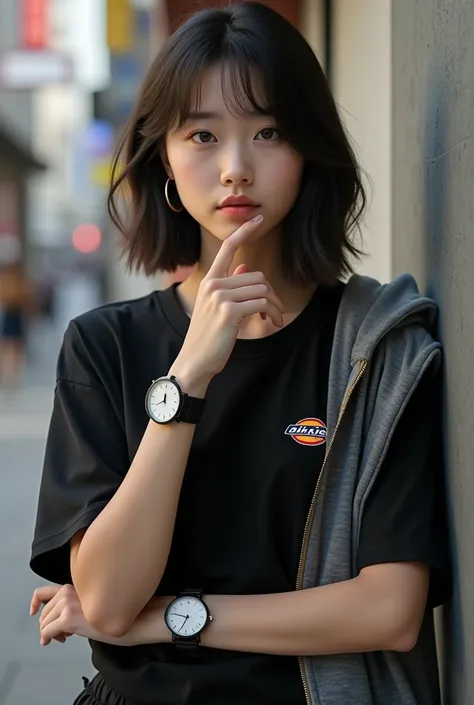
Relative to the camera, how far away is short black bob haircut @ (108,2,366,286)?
6.67ft

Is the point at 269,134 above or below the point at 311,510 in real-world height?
above

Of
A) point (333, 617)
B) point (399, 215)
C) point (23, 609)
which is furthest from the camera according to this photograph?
point (23, 609)

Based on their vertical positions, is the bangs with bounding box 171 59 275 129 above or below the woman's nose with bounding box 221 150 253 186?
above

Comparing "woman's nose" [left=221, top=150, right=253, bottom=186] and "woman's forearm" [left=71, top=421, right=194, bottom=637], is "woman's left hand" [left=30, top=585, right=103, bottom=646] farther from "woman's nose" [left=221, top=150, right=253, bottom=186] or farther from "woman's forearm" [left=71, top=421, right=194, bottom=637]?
"woman's nose" [left=221, top=150, right=253, bottom=186]

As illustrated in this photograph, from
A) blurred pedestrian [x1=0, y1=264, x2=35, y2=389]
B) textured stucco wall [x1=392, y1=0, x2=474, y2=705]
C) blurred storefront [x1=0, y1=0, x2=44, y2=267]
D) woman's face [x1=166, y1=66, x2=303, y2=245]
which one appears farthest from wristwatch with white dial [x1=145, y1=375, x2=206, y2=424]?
blurred storefront [x1=0, y1=0, x2=44, y2=267]

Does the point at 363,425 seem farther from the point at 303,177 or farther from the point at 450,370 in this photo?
the point at 303,177

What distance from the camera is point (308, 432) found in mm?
1993

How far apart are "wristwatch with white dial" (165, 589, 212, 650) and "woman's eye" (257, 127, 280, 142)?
0.85 metres

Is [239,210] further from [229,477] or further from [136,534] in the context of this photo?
[136,534]

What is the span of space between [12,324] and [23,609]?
11244 mm

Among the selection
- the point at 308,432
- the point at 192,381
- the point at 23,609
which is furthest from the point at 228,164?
the point at 23,609

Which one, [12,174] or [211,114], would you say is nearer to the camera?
[211,114]

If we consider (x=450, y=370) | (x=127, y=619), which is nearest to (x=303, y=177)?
(x=450, y=370)

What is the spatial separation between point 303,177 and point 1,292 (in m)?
14.3
